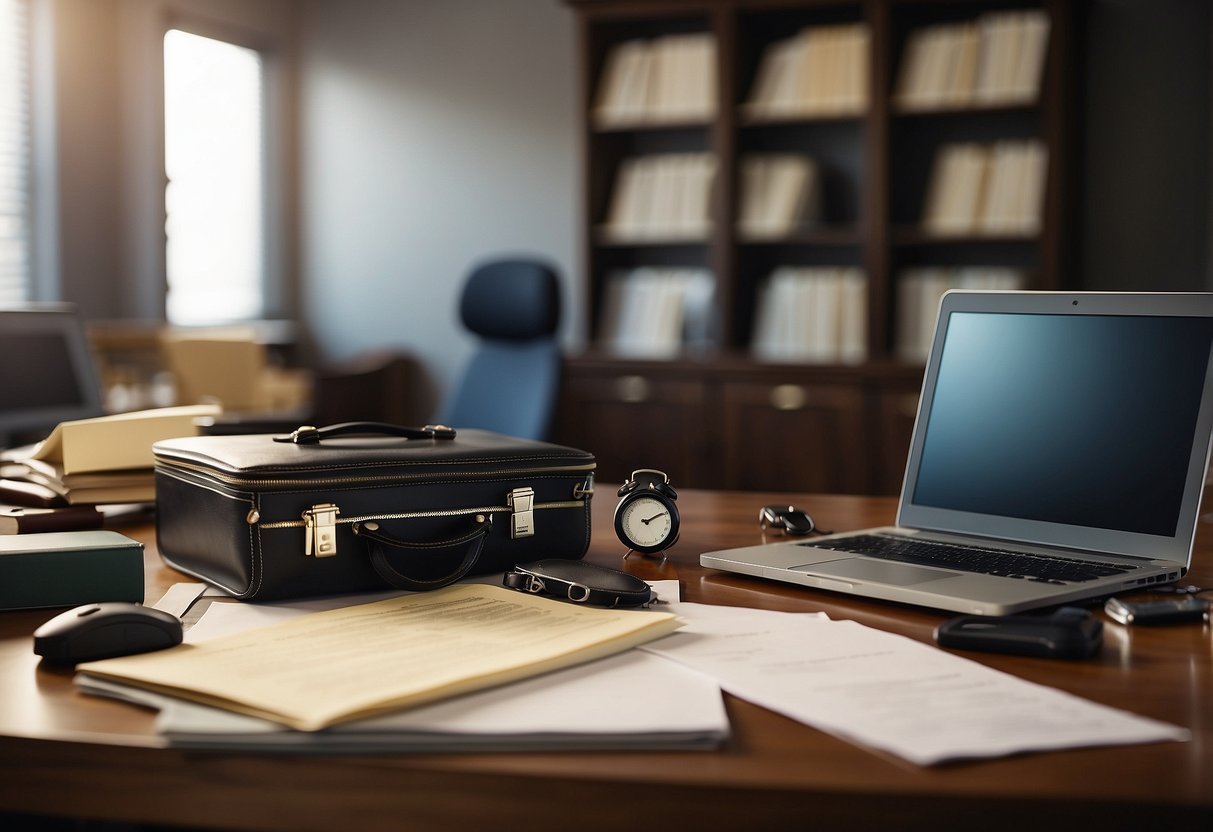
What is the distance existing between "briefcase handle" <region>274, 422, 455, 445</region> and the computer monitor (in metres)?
1.11

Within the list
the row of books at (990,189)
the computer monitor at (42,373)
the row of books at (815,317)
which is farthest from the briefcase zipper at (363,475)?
the row of books at (990,189)

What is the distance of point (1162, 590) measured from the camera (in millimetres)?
1187

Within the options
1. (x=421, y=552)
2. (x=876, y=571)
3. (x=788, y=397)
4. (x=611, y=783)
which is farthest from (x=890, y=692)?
(x=788, y=397)

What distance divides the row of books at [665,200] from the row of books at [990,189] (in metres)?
0.80

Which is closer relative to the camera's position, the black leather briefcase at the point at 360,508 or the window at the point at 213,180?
the black leather briefcase at the point at 360,508

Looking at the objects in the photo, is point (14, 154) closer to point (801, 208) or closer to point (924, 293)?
point (801, 208)

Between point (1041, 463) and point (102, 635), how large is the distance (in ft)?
3.06

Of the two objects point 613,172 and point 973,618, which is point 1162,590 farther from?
point 613,172

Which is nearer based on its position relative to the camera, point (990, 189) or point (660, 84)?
point (990, 189)

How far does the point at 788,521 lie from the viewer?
151cm

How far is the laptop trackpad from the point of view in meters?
1.15

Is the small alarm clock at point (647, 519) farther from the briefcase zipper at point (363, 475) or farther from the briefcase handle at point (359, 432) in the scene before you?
the briefcase handle at point (359, 432)

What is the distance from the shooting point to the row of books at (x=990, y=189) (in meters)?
3.97

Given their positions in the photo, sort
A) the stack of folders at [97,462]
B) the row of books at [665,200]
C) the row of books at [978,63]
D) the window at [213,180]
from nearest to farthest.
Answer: the stack of folders at [97,462] → the row of books at [978,63] → the row of books at [665,200] → the window at [213,180]
